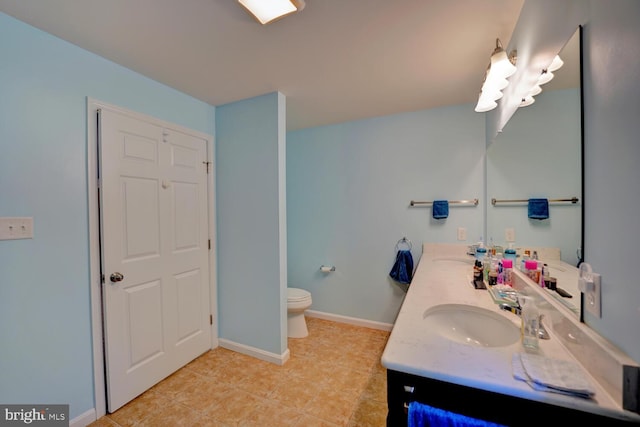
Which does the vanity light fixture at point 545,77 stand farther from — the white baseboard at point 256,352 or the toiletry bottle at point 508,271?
the white baseboard at point 256,352

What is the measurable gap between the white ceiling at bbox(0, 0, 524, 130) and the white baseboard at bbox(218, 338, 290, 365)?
223cm

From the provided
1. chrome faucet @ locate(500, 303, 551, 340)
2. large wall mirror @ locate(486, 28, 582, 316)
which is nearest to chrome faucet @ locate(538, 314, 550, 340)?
chrome faucet @ locate(500, 303, 551, 340)

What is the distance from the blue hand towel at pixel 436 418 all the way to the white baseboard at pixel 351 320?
2.14 m

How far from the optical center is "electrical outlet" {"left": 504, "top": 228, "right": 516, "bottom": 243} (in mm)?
1648

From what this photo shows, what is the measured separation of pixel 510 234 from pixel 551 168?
0.70m

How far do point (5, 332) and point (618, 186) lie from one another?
2.51 meters

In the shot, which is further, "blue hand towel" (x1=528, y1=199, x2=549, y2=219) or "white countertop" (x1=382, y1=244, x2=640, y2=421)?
"blue hand towel" (x1=528, y1=199, x2=549, y2=219)

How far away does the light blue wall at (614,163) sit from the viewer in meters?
0.61

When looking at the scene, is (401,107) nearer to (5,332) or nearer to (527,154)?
(527,154)

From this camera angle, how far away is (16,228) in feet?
4.37

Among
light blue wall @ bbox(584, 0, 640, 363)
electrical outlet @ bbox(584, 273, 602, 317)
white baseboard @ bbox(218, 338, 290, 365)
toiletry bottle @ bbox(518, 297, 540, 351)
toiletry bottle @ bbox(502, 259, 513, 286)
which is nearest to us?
light blue wall @ bbox(584, 0, 640, 363)

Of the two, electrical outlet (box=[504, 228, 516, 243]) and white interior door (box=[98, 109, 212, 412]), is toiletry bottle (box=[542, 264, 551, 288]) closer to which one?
electrical outlet (box=[504, 228, 516, 243])

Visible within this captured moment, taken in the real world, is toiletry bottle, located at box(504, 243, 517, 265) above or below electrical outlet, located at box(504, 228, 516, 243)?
below

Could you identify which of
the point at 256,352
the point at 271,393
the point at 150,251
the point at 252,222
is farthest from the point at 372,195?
the point at 150,251
